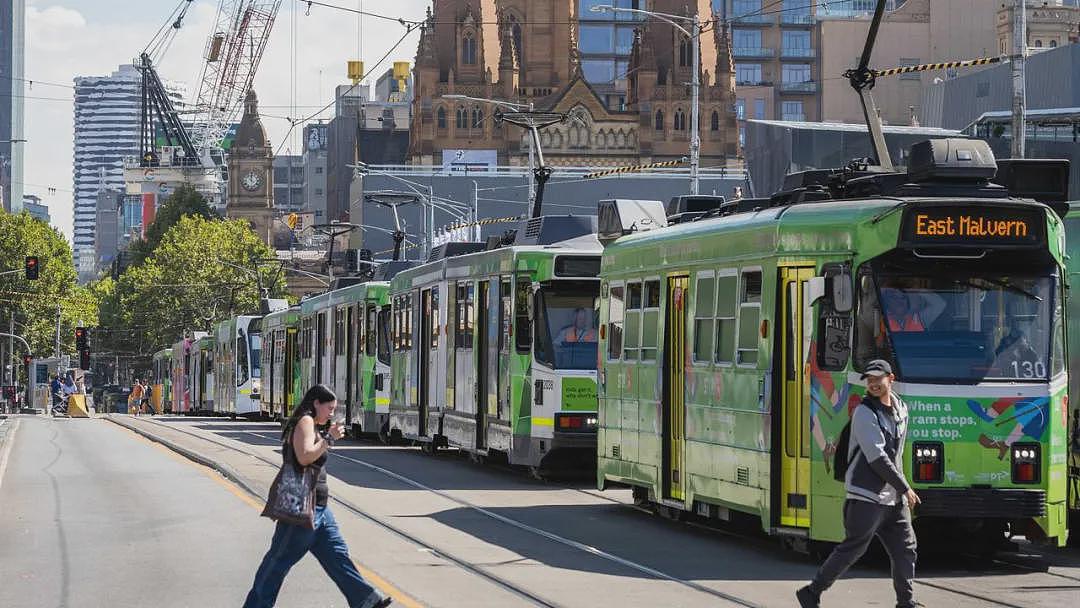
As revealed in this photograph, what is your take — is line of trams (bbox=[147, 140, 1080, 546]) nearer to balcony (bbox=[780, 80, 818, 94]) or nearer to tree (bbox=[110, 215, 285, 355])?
tree (bbox=[110, 215, 285, 355])

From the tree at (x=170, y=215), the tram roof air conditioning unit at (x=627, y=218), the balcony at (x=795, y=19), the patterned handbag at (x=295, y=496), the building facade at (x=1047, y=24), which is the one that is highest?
the balcony at (x=795, y=19)

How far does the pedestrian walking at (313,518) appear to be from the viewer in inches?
426

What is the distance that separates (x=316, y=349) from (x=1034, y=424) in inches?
1175

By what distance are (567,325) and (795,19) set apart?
154 m

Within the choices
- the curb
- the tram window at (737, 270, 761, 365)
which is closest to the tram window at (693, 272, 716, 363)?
the tram window at (737, 270, 761, 365)

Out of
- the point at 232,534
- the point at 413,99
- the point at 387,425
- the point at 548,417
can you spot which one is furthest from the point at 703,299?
the point at 413,99

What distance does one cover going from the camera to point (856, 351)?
47.8ft

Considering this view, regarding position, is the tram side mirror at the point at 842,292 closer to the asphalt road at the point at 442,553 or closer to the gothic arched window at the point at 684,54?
the asphalt road at the point at 442,553

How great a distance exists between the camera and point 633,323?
19500 millimetres

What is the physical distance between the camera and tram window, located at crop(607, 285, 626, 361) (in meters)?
20.0

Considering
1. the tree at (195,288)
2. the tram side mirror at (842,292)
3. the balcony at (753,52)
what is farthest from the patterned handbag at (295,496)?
the balcony at (753,52)

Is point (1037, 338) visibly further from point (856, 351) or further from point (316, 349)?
point (316, 349)

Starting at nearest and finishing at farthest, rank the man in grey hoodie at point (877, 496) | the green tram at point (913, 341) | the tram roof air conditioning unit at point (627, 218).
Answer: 1. the man in grey hoodie at point (877, 496)
2. the green tram at point (913, 341)
3. the tram roof air conditioning unit at point (627, 218)

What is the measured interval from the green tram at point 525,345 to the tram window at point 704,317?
6.52 meters
